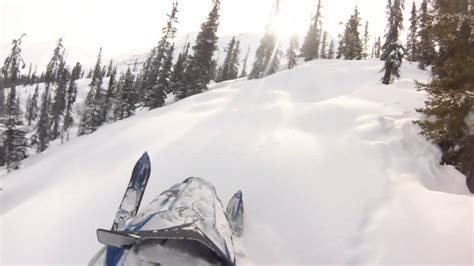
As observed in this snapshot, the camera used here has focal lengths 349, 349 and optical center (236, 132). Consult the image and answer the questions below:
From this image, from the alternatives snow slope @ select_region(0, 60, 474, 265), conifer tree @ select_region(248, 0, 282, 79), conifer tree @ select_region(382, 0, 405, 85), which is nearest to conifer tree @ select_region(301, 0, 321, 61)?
conifer tree @ select_region(248, 0, 282, 79)

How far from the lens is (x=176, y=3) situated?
151 feet

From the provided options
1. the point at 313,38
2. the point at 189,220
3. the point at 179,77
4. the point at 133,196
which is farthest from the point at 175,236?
the point at 313,38

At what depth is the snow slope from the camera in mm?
6586

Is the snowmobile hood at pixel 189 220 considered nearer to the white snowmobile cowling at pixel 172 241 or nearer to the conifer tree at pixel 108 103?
the white snowmobile cowling at pixel 172 241

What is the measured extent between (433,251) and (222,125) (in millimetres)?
9467

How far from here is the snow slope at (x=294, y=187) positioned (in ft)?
21.6

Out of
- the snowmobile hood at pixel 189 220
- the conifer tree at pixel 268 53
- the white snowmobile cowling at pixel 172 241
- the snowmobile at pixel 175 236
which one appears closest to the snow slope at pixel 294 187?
the snowmobile hood at pixel 189 220

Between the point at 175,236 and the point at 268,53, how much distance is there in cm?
4344

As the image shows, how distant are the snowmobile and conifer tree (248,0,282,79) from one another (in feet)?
134

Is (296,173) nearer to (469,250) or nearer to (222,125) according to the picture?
(469,250)

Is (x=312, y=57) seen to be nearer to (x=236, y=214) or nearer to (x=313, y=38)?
(x=313, y=38)

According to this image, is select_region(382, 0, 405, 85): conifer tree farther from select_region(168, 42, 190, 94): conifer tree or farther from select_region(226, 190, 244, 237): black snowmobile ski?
select_region(168, 42, 190, 94): conifer tree

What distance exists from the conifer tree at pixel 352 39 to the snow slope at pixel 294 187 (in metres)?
39.6

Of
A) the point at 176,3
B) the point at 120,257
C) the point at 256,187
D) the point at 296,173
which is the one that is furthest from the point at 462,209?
the point at 176,3
